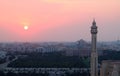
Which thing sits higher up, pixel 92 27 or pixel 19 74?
pixel 92 27

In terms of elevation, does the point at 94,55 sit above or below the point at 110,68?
above

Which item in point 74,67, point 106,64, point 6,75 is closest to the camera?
point 106,64

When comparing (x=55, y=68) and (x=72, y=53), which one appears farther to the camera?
(x=72, y=53)

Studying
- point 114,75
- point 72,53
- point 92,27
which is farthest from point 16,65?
point 114,75

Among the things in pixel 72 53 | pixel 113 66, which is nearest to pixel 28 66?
pixel 72 53

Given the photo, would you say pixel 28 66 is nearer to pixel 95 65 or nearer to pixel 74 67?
pixel 74 67

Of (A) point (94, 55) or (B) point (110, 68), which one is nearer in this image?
(B) point (110, 68)

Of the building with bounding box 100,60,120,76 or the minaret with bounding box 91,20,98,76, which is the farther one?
the minaret with bounding box 91,20,98,76

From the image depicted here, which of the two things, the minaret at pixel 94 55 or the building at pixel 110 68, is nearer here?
the building at pixel 110 68

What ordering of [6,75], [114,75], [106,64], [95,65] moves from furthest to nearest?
[6,75], [95,65], [106,64], [114,75]
